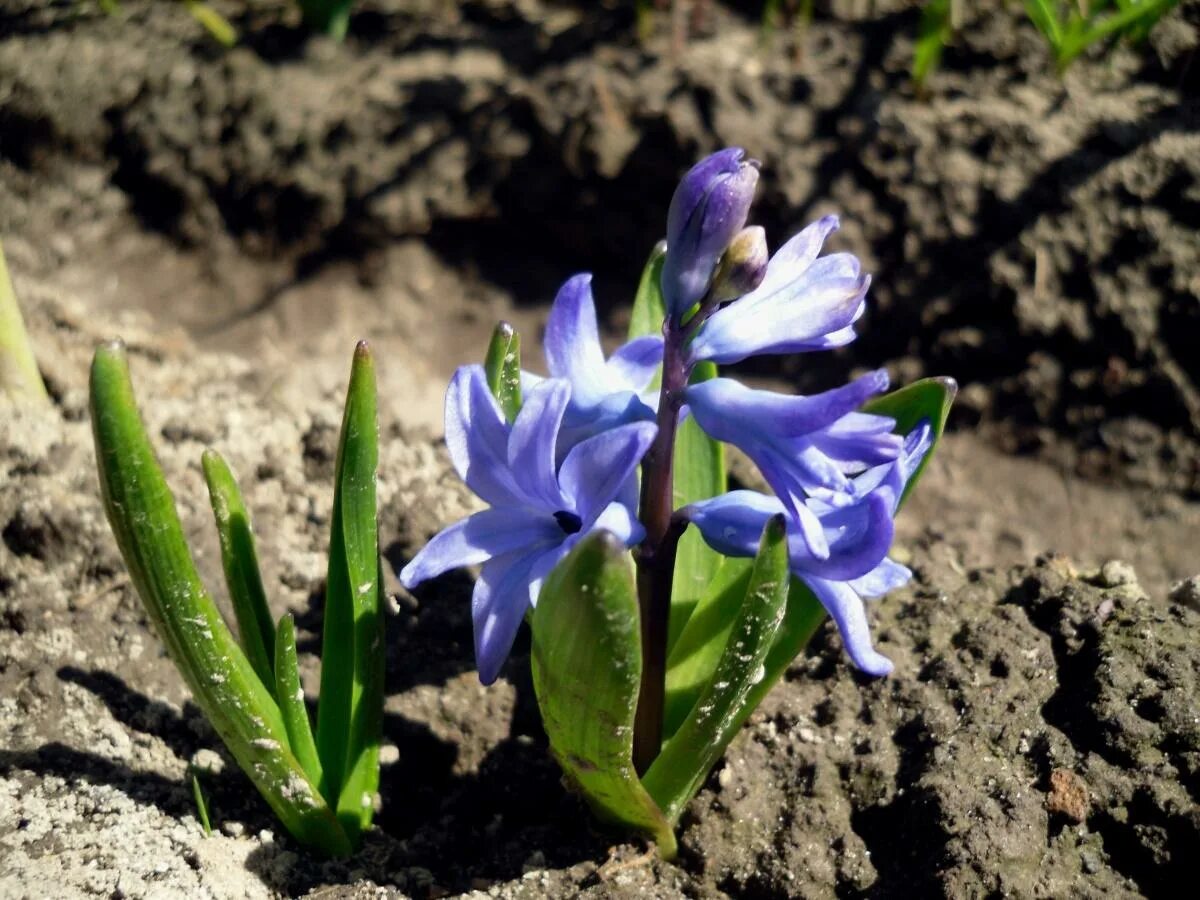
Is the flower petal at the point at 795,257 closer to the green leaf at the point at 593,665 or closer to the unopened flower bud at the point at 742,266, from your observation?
the unopened flower bud at the point at 742,266

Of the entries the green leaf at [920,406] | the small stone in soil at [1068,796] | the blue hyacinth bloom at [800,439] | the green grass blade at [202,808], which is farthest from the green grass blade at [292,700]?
the small stone in soil at [1068,796]

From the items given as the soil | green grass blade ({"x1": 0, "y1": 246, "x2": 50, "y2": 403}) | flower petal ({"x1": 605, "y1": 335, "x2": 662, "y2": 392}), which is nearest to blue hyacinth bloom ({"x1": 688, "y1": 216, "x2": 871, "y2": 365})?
flower petal ({"x1": 605, "y1": 335, "x2": 662, "y2": 392})

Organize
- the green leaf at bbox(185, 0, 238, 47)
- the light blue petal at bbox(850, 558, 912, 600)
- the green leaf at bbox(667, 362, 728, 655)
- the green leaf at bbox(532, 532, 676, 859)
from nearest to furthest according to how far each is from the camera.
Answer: the green leaf at bbox(532, 532, 676, 859) < the light blue petal at bbox(850, 558, 912, 600) < the green leaf at bbox(667, 362, 728, 655) < the green leaf at bbox(185, 0, 238, 47)

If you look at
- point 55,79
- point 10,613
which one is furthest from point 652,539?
point 55,79

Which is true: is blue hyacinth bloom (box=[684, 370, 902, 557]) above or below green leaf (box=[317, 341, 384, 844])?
above

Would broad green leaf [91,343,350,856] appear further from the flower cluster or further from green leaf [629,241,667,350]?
green leaf [629,241,667,350]

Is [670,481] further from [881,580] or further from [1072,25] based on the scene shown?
[1072,25]
